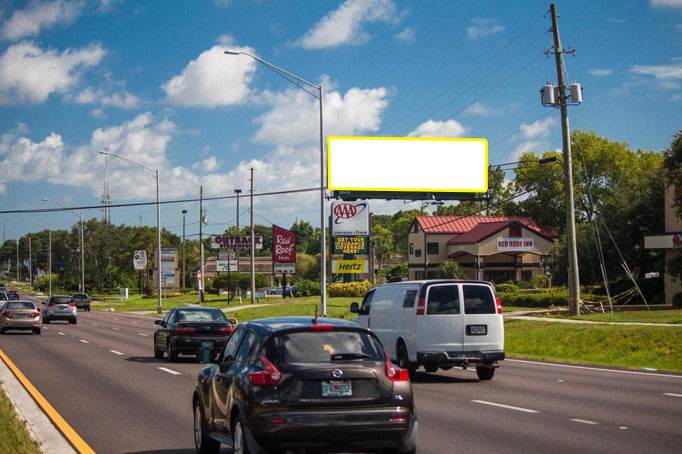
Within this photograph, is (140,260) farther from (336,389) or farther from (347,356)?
(336,389)

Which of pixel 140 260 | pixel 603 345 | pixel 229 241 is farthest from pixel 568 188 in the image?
pixel 140 260

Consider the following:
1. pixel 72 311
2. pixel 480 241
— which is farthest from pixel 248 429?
pixel 480 241

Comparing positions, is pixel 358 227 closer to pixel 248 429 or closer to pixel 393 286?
pixel 393 286

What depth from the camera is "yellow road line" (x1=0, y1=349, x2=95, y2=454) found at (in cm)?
1114

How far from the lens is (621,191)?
75938 millimetres

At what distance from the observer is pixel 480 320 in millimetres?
20094

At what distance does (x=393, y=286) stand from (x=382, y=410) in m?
13.3

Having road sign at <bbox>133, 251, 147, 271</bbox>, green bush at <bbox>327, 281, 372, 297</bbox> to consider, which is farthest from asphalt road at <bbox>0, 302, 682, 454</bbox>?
road sign at <bbox>133, 251, 147, 271</bbox>

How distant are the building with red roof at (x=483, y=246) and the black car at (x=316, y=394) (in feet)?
269

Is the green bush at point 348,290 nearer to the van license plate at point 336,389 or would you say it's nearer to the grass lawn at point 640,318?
the grass lawn at point 640,318

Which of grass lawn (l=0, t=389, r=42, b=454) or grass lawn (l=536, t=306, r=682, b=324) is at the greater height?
grass lawn (l=536, t=306, r=682, b=324)

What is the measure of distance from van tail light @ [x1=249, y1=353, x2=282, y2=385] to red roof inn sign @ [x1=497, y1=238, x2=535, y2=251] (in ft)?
274

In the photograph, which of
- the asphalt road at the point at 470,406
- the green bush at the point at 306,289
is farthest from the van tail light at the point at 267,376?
the green bush at the point at 306,289

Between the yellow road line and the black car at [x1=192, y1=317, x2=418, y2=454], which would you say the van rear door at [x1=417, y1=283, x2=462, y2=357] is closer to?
the yellow road line
